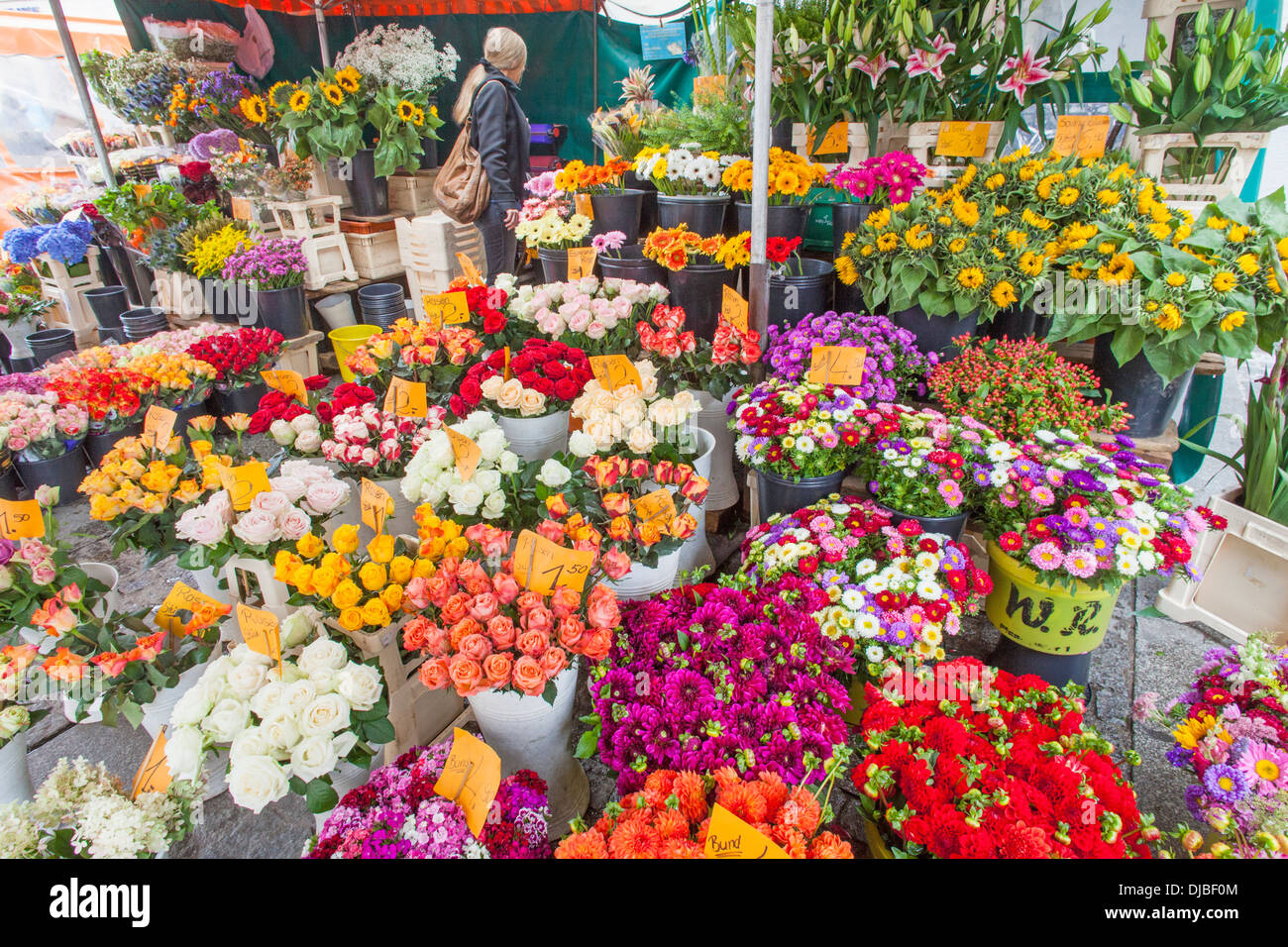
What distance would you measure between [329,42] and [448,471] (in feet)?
21.2

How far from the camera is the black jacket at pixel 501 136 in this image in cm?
379

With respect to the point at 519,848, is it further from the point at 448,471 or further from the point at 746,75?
the point at 746,75

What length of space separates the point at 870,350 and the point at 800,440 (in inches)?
23.0

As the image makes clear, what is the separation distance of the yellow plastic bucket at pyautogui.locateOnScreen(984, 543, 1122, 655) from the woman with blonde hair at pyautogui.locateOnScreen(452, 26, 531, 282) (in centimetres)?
301

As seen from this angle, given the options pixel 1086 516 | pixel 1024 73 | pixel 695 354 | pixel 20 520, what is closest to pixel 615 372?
pixel 695 354

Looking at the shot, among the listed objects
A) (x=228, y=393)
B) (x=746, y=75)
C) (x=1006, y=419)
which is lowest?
(x=228, y=393)

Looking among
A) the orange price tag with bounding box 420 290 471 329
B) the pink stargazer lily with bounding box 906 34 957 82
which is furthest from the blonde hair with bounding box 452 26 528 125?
the pink stargazer lily with bounding box 906 34 957 82

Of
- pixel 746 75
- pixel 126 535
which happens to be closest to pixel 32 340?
pixel 126 535

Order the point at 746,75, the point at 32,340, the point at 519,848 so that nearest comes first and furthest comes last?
the point at 519,848
the point at 746,75
the point at 32,340

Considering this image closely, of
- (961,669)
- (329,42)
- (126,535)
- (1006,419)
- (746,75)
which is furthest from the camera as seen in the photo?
(329,42)

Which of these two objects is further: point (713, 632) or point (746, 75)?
point (746, 75)

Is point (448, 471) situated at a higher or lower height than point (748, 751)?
higher

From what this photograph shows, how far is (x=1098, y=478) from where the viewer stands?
1639 millimetres

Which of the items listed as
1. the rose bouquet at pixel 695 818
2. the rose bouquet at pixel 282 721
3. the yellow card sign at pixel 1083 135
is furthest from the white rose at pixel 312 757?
the yellow card sign at pixel 1083 135
